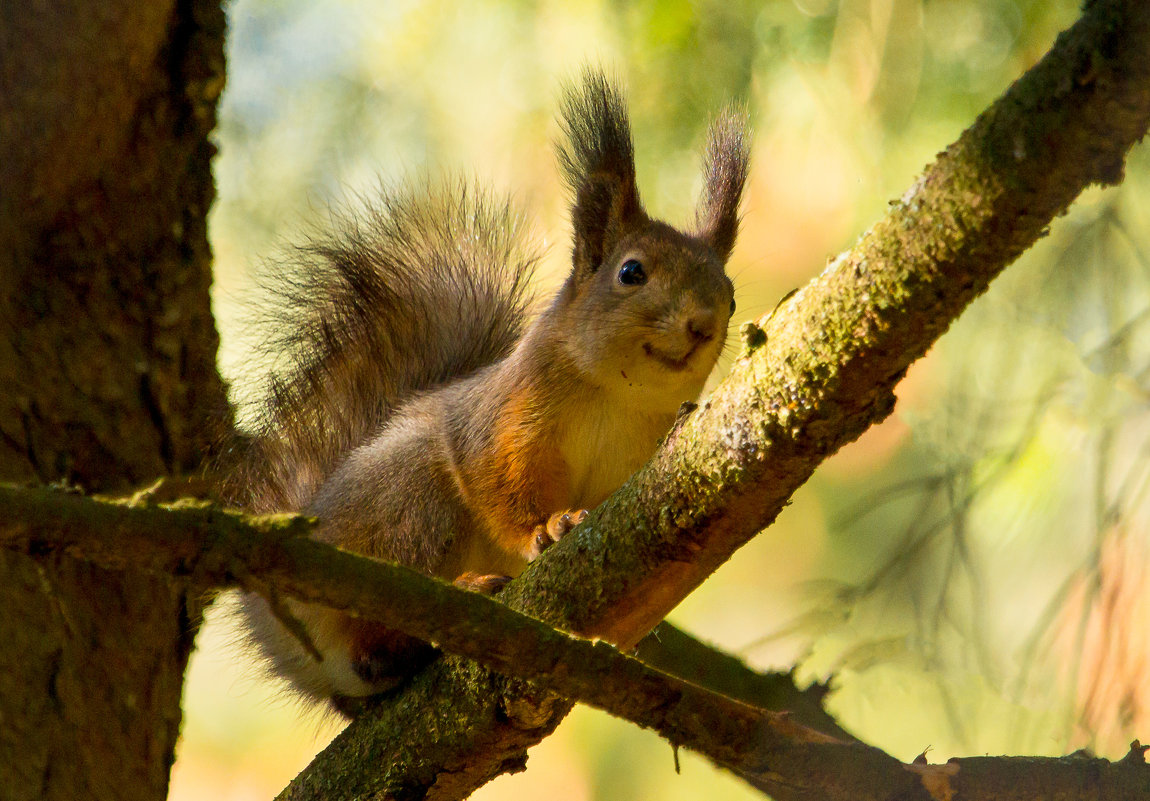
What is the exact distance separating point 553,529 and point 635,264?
553 millimetres

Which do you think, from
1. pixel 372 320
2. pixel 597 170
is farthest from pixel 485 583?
pixel 597 170

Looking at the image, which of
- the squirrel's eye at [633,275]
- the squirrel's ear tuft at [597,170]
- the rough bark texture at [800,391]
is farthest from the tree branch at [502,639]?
the squirrel's ear tuft at [597,170]

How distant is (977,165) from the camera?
93 cm

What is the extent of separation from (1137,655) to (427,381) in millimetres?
1552

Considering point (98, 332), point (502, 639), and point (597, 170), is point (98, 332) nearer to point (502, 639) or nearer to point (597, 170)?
point (502, 639)

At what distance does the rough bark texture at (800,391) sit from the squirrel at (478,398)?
0.85ft

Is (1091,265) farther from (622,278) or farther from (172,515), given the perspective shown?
(172,515)

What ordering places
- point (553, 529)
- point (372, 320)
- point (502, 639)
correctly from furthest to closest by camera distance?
1. point (372, 320)
2. point (553, 529)
3. point (502, 639)

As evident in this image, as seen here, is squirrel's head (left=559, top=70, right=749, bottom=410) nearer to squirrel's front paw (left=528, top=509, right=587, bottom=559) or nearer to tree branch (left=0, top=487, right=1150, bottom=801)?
squirrel's front paw (left=528, top=509, right=587, bottom=559)

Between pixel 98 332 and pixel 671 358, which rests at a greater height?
pixel 671 358

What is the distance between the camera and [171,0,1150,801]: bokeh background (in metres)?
1.71

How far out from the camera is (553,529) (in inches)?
73.5

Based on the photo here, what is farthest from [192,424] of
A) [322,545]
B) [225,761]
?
[225,761]

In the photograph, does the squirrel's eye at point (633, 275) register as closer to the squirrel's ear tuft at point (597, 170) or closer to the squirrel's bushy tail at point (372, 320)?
the squirrel's ear tuft at point (597, 170)
